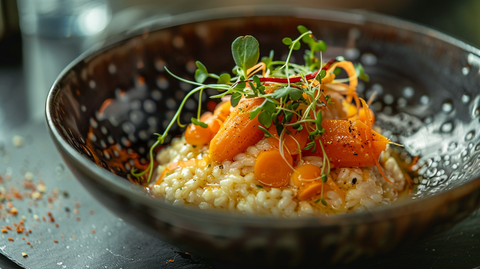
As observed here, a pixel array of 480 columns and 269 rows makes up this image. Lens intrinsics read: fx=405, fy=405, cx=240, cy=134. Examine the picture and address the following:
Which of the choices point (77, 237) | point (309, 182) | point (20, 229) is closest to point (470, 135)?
point (309, 182)

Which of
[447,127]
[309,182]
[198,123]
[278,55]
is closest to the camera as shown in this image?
[309,182]

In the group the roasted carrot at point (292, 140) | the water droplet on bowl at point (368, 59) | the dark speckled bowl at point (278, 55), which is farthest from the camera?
the water droplet on bowl at point (368, 59)

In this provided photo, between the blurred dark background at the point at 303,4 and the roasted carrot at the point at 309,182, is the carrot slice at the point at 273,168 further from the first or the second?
the blurred dark background at the point at 303,4

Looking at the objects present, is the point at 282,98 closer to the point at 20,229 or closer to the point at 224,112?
the point at 224,112

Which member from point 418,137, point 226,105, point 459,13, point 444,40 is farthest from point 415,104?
point 459,13

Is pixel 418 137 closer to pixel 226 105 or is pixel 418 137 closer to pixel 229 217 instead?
pixel 226 105

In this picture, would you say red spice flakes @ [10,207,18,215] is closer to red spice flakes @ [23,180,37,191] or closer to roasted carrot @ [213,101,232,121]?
red spice flakes @ [23,180,37,191]

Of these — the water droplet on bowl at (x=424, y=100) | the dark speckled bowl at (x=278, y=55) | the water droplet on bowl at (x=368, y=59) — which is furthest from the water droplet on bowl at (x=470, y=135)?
the water droplet on bowl at (x=368, y=59)
